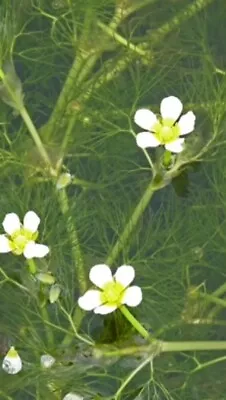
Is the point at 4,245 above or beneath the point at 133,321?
above

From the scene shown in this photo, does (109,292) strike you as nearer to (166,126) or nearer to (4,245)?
(4,245)

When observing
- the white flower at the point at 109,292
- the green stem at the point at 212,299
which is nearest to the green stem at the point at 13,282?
the white flower at the point at 109,292

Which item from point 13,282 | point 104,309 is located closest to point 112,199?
point 13,282

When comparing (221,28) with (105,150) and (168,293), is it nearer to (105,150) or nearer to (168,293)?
(105,150)

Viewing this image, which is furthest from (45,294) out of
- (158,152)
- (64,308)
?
(158,152)

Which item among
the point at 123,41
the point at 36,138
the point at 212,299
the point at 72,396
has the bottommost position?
the point at 72,396

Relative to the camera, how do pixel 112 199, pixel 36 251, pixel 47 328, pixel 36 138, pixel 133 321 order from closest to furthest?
pixel 133 321, pixel 36 251, pixel 47 328, pixel 36 138, pixel 112 199

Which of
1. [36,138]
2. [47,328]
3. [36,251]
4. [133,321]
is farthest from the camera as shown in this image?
[36,138]
